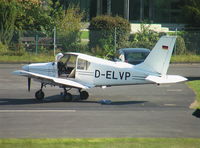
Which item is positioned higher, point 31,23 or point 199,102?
point 31,23

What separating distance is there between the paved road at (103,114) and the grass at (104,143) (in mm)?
688

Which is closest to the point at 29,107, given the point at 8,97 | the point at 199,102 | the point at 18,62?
the point at 8,97

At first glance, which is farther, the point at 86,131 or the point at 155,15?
the point at 155,15

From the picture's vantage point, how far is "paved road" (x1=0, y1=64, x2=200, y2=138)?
53.6 feet

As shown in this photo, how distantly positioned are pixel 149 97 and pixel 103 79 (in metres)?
2.49

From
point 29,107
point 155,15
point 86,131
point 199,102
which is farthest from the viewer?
point 155,15

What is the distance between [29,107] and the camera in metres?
20.6

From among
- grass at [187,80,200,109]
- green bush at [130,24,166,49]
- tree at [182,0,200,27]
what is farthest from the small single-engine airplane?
tree at [182,0,200,27]

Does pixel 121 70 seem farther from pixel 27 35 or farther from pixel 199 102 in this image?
pixel 27 35

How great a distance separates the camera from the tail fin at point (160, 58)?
845 inches

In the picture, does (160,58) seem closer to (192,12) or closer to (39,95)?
(39,95)

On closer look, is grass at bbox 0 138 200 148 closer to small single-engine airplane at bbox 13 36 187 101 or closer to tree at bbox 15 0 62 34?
small single-engine airplane at bbox 13 36 187 101

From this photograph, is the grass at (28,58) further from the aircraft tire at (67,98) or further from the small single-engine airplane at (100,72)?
the aircraft tire at (67,98)

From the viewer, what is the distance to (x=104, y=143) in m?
14.6
